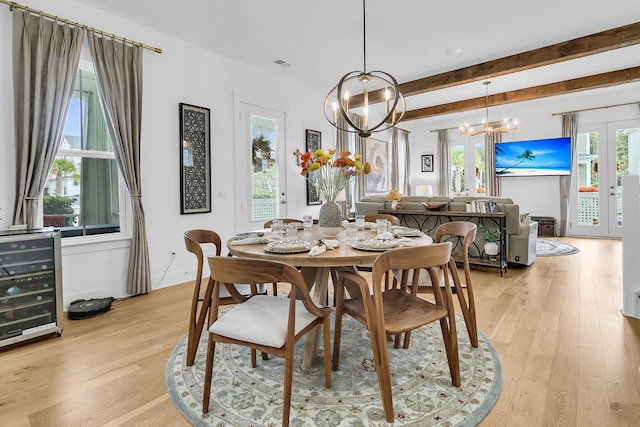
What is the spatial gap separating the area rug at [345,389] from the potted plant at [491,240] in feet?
7.37

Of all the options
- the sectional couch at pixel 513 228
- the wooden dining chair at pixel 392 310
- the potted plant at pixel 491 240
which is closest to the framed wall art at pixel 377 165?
the sectional couch at pixel 513 228

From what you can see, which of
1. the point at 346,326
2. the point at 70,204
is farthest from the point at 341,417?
the point at 70,204

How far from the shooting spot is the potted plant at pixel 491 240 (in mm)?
4188

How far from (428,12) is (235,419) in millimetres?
3824

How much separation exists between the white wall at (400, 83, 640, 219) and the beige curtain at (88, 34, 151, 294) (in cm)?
684

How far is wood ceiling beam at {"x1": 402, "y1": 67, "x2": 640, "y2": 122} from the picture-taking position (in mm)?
5186

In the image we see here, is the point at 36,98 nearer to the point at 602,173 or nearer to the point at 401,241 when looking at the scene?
the point at 401,241

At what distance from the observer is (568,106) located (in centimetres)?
698

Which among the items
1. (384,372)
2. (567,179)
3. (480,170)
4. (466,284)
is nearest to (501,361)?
(466,284)

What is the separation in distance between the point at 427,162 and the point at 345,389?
8.19 metres

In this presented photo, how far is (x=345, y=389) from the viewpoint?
5.65ft

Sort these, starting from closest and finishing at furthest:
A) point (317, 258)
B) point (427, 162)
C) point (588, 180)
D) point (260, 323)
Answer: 1. point (260, 323)
2. point (317, 258)
3. point (588, 180)
4. point (427, 162)

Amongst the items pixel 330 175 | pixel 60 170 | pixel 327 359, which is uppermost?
pixel 60 170

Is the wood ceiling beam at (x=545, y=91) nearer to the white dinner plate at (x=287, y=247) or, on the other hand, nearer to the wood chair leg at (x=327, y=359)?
the white dinner plate at (x=287, y=247)
